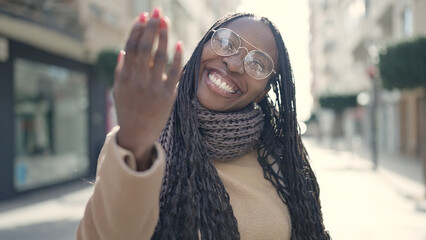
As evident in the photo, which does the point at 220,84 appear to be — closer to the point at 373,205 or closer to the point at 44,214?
the point at 44,214

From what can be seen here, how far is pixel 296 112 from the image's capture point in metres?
1.96

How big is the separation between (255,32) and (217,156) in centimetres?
51

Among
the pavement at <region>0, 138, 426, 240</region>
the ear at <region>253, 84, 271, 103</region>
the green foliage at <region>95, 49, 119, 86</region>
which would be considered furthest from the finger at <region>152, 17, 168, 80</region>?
the green foliage at <region>95, 49, 119, 86</region>

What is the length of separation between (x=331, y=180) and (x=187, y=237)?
A: 11.8 meters

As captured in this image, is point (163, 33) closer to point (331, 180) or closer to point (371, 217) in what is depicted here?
point (371, 217)

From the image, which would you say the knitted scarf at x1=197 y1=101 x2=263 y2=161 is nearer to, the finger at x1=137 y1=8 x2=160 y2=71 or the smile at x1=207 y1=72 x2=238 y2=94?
the smile at x1=207 y1=72 x2=238 y2=94

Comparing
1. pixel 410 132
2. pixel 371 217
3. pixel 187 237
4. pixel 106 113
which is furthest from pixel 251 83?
pixel 410 132

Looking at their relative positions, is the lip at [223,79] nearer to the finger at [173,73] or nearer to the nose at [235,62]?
the nose at [235,62]

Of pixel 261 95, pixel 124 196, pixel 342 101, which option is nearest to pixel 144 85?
pixel 124 196

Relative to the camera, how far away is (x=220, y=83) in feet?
5.64

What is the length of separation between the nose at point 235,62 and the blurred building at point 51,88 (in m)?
7.45

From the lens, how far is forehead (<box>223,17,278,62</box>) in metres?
1.78

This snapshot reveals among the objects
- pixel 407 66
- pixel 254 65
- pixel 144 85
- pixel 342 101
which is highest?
pixel 407 66

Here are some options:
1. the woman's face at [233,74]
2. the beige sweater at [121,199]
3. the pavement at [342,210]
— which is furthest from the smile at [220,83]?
the pavement at [342,210]
